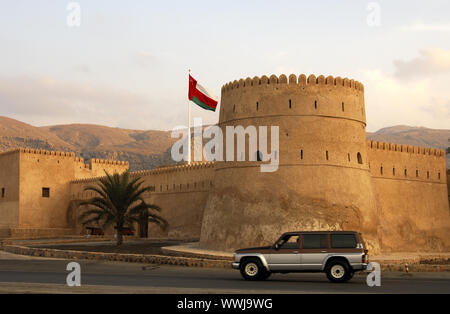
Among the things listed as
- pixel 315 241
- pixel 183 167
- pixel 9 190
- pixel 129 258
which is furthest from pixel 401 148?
pixel 9 190

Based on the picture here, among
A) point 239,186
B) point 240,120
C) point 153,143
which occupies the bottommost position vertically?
point 239,186

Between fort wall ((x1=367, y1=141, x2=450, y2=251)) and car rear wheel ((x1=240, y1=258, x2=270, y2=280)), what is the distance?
1261 centimetres

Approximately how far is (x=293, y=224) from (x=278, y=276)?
5501 millimetres

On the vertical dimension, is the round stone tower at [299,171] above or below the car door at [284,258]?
above

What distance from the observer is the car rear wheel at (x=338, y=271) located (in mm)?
14281

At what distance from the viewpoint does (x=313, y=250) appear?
14.6 meters

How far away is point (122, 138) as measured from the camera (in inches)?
6565

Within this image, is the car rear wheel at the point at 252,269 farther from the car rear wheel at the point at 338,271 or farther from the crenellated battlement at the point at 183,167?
the crenellated battlement at the point at 183,167

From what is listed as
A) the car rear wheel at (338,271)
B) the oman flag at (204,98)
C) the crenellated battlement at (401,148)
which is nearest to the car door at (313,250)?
the car rear wheel at (338,271)

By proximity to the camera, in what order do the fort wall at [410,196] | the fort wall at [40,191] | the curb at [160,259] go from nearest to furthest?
the curb at [160,259], the fort wall at [410,196], the fort wall at [40,191]

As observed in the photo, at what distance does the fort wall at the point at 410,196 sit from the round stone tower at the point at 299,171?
328 cm

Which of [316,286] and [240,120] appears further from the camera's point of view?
[240,120]
